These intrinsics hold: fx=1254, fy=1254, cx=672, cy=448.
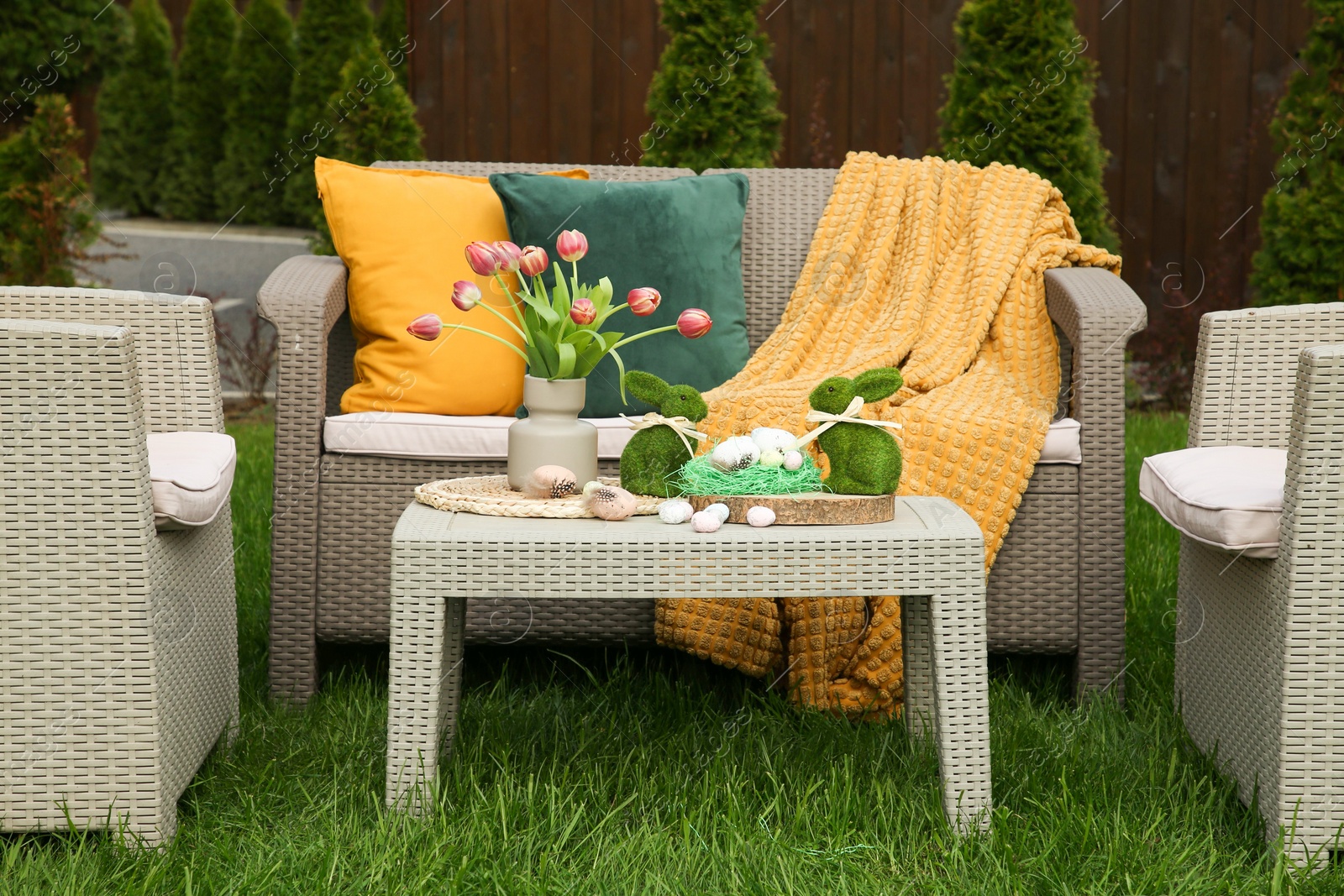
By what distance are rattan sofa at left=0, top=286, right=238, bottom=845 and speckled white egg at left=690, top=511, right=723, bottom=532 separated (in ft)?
2.13

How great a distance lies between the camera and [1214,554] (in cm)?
175

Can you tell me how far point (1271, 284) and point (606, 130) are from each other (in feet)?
8.49

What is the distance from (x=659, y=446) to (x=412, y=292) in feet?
2.92

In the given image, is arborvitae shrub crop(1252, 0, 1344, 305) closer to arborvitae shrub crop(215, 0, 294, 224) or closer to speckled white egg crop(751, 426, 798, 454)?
speckled white egg crop(751, 426, 798, 454)

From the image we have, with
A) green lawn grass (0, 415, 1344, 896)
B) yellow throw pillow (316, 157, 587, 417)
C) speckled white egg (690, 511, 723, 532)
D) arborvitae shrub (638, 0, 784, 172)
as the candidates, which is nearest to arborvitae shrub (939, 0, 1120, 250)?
arborvitae shrub (638, 0, 784, 172)

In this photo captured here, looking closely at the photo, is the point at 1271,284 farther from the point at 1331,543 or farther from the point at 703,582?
the point at 703,582

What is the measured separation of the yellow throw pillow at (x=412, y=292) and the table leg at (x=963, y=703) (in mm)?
1075

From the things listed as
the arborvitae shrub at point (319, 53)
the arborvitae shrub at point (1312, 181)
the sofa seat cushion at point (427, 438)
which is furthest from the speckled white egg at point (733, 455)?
the arborvitae shrub at point (319, 53)

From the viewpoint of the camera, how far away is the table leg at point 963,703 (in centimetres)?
149

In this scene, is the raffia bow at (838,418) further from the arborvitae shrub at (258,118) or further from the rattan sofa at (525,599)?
the arborvitae shrub at (258,118)

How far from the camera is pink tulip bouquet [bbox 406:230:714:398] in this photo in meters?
1.61

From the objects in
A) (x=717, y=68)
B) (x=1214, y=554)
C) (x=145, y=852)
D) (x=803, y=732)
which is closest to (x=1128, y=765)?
(x=1214, y=554)

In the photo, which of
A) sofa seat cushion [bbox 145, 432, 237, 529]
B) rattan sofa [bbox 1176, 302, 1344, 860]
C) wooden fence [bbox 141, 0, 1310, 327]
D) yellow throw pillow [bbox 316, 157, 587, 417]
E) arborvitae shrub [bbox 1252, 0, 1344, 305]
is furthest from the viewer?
wooden fence [bbox 141, 0, 1310, 327]

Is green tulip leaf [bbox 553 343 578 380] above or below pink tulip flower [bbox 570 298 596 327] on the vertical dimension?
below
